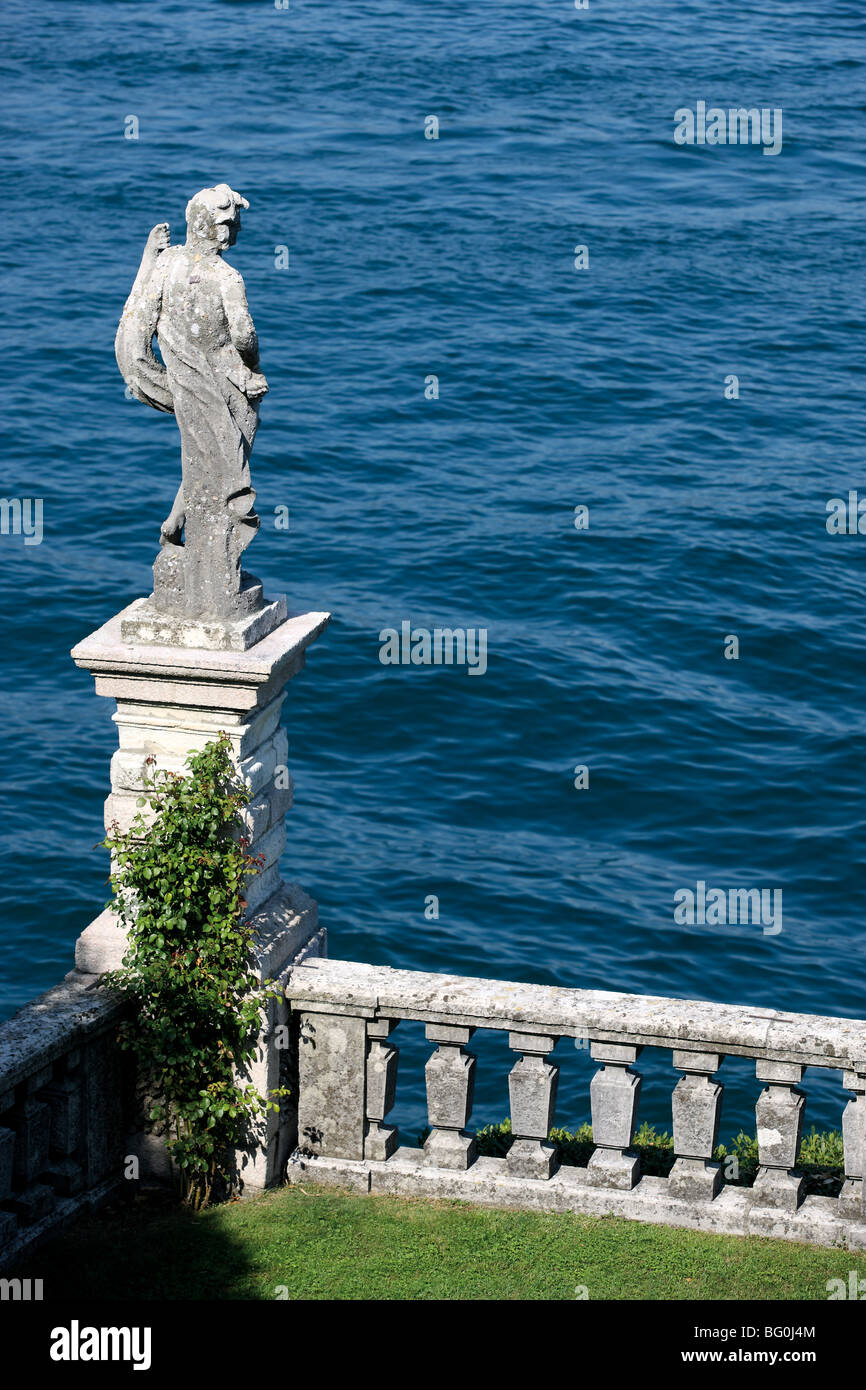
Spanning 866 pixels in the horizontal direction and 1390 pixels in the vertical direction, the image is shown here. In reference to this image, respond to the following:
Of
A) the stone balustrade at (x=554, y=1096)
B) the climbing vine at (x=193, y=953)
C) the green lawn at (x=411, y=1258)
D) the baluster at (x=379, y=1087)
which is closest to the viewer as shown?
the green lawn at (x=411, y=1258)

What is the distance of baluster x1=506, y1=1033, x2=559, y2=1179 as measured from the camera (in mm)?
8672

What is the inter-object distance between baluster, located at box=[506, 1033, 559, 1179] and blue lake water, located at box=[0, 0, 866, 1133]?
331 inches

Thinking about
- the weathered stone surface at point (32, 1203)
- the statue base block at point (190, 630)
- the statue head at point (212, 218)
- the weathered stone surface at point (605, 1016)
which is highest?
the statue head at point (212, 218)

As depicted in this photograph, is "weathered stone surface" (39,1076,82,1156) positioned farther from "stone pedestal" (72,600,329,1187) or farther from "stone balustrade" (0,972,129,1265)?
"stone pedestal" (72,600,329,1187)

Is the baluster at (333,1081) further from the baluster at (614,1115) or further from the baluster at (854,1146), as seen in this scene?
the baluster at (854,1146)

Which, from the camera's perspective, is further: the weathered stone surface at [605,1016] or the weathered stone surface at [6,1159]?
the weathered stone surface at [605,1016]

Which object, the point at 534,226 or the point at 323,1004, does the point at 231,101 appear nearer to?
the point at 534,226

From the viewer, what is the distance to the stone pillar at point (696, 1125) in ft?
27.8

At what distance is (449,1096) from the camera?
8836 millimetres

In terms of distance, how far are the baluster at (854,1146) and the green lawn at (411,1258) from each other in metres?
0.22

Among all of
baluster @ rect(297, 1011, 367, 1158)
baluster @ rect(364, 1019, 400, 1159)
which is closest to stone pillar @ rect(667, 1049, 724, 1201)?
baluster @ rect(364, 1019, 400, 1159)

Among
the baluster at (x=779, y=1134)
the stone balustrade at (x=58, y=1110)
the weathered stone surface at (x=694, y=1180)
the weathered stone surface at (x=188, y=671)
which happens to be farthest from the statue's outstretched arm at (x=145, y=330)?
the weathered stone surface at (x=694, y=1180)

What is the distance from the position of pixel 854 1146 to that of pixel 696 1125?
70 centimetres

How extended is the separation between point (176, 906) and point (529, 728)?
14443 millimetres
